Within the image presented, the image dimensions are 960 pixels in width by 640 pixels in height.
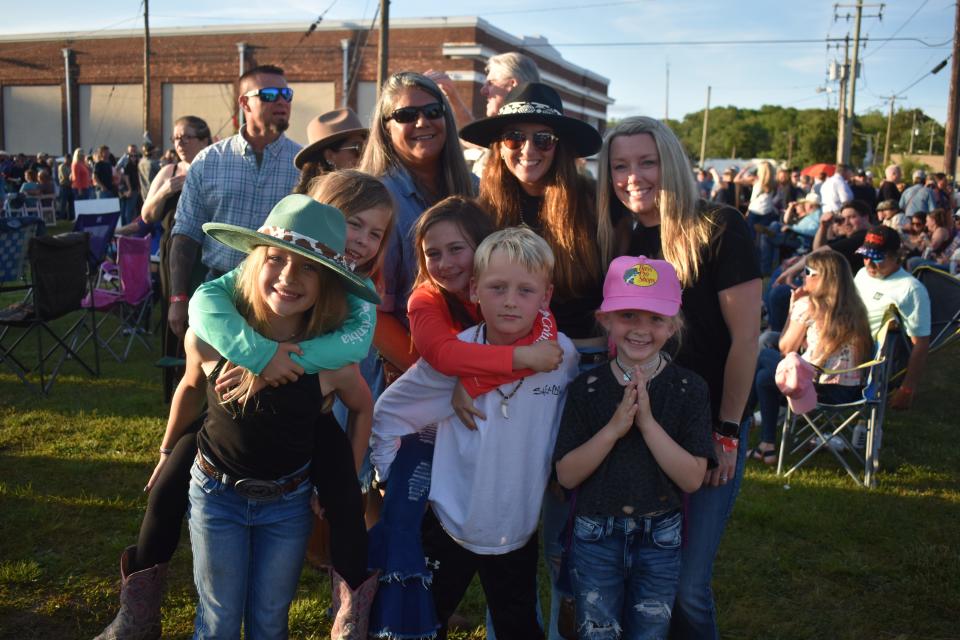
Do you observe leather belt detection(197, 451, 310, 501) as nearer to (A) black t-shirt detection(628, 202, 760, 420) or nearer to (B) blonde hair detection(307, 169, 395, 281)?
(B) blonde hair detection(307, 169, 395, 281)

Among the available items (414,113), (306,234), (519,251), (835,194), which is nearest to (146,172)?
(414,113)

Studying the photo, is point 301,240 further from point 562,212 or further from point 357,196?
point 562,212

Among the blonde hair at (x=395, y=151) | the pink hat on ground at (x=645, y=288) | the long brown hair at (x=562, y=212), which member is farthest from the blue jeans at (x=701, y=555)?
the blonde hair at (x=395, y=151)

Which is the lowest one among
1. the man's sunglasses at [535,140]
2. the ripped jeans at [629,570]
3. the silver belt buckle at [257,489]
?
the ripped jeans at [629,570]

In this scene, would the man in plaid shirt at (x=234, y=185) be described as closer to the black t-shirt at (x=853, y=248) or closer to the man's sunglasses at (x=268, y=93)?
the man's sunglasses at (x=268, y=93)

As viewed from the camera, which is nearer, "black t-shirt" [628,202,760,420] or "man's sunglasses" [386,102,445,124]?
"black t-shirt" [628,202,760,420]

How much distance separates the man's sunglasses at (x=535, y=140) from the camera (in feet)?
9.32

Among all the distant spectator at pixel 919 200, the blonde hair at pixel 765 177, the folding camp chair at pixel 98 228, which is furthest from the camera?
the blonde hair at pixel 765 177

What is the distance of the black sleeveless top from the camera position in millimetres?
2268

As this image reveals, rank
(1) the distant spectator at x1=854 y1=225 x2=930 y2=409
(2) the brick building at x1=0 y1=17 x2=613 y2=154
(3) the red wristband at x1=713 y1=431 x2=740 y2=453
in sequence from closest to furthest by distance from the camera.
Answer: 1. (3) the red wristband at x1=713 y1=431 x2=740 y2=453
2. (1) the distant spectator at x1=854 y1=225 x2=930 y2=409
3. (2) the brick building at x1=0 y1=17 x2=613 y2=154

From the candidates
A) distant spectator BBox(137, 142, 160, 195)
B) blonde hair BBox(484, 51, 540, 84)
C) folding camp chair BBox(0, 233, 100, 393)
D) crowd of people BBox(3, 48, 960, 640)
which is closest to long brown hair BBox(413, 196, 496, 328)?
crowd of people BBox(3, 48, 960, 640)

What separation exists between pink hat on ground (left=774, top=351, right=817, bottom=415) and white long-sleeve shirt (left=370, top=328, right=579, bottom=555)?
3.34 meters

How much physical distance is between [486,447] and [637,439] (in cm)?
47

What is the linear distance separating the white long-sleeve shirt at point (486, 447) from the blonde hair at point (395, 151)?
105 cm
